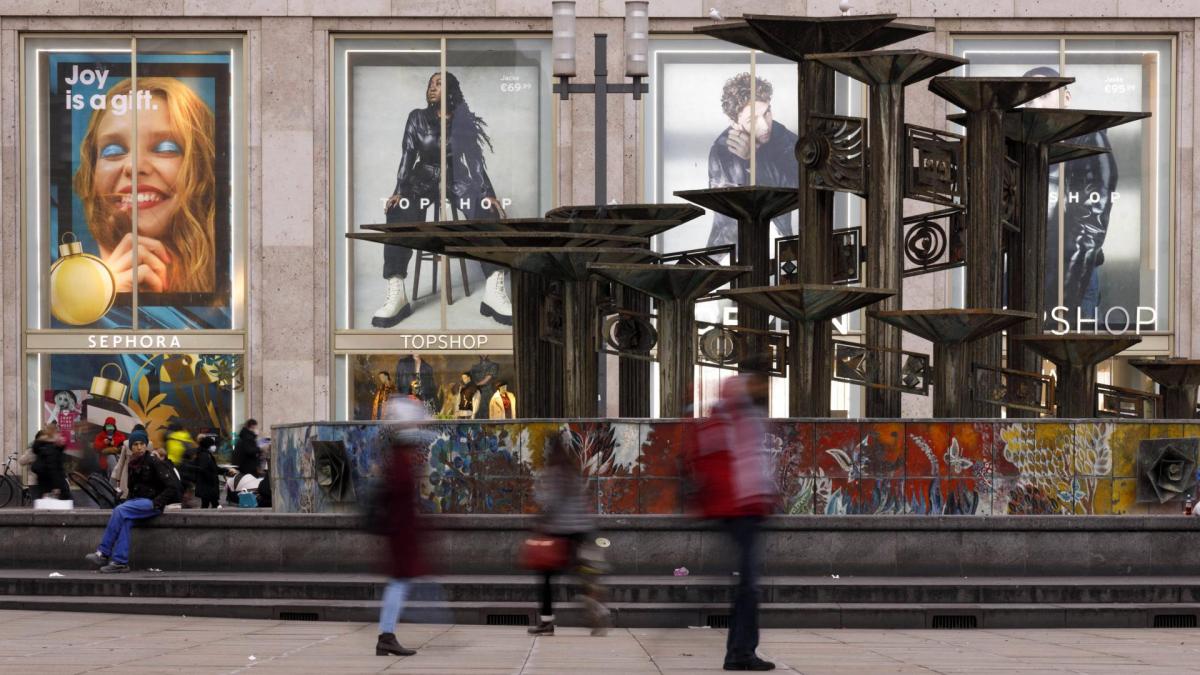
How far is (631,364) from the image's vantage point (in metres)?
22.3

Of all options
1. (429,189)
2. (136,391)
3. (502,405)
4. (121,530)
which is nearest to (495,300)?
(502,405)

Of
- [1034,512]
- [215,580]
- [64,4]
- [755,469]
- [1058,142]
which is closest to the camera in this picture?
[755,469]

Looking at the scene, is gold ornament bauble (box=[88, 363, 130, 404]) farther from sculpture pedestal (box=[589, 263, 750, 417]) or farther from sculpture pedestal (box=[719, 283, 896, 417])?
sculpture pedestal (box=[719, 283, 896, 417])

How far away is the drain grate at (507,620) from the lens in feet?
51.6

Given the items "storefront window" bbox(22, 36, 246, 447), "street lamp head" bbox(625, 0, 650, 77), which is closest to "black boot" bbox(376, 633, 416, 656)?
"street lamp head" bbox(625, 0, 650, 77)

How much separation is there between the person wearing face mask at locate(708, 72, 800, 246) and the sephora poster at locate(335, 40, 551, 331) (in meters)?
3.10

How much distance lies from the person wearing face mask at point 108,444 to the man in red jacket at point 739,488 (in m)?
23.6

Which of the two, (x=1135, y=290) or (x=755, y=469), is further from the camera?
(x=1135, y=290)

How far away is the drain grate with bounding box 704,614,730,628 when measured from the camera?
1559 cm

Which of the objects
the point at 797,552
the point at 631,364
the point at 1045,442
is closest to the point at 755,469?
the point at 797,552

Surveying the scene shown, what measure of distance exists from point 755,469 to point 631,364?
11.6 meters

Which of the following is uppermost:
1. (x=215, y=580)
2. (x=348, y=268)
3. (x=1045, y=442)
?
(x=348, y=268)

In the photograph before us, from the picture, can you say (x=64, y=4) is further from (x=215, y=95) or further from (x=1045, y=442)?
(x=1045, y=442)

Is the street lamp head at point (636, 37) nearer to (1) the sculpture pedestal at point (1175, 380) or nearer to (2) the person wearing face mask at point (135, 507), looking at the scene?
(1) the sculpture pedestal at point (1175, 380)
